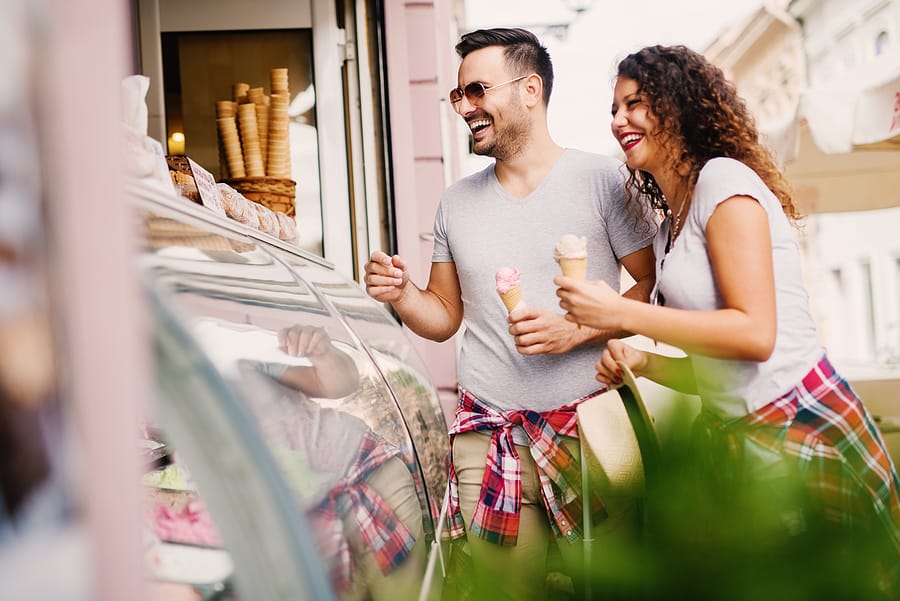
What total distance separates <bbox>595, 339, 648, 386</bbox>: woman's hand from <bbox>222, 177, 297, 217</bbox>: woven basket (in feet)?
5.03

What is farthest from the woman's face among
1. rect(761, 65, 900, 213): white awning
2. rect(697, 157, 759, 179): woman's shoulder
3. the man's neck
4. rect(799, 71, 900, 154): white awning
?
→ rect(799, 71, 900, 154): white awning

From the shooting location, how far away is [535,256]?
238cm

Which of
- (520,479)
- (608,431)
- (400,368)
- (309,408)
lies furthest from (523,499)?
(309,408)

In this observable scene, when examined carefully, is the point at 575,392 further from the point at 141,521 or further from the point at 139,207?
the point at 141,521

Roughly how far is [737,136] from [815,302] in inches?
683

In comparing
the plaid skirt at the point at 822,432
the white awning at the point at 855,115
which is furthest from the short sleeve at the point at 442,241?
the white awning at the point at 855,115

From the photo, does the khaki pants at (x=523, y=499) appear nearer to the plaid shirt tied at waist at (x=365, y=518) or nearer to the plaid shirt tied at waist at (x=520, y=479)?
the plaid shirt tied at waist at (x=520, y=479)

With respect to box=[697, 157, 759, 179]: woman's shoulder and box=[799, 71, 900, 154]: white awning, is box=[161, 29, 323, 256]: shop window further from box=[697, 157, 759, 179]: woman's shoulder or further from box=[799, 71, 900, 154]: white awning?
box=[799, 71, 900, 154]: white awning

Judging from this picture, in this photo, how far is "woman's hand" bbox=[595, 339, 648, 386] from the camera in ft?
5.99

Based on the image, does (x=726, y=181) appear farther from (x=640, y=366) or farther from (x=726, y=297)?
(x=640, y=366)

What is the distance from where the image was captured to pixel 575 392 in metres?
Result: 2.30

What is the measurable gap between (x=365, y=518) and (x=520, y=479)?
1028 mm

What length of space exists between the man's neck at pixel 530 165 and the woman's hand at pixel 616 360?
726mm

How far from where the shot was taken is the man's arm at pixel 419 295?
91.8 inches
